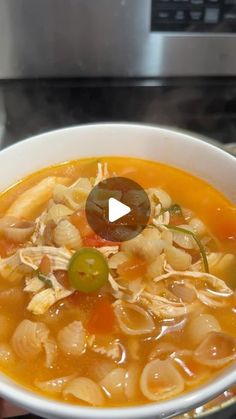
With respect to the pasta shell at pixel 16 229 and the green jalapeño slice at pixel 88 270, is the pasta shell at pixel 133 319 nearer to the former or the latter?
the green jalapeño slice at pixel 88 270

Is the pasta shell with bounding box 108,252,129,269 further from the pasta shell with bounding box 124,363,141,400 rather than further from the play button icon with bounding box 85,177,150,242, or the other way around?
the pasta shell with bounding box 124,363,141,400

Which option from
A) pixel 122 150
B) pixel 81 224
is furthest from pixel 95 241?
pixel 122 150

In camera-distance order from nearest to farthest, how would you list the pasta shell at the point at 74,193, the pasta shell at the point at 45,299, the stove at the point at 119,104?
the pasta shell at the point at 45,299 < the pasta shell at the point at 74,193 < the stove at the point at 119,104

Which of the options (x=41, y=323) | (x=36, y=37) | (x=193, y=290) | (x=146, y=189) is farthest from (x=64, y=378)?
(x=36, y=37)

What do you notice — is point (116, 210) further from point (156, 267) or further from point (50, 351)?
point (50, 351)

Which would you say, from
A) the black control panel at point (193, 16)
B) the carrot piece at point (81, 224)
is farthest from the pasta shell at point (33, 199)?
the black control panel at point (193, 16)

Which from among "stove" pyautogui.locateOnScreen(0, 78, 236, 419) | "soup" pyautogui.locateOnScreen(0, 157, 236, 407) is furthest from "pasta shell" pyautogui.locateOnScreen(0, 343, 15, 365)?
"stove" pyautogui.locateOnScreen(0, 78, 236, 419)

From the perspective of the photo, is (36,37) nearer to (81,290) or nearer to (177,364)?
(81,290)
